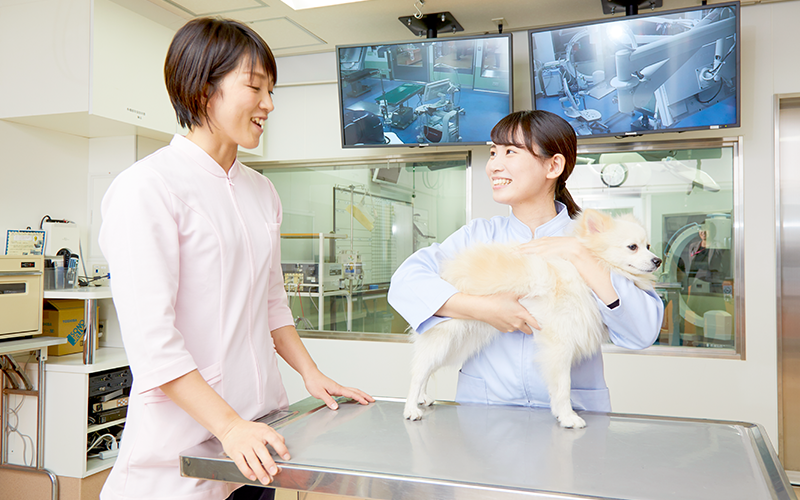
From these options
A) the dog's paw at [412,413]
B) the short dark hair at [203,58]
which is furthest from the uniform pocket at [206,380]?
the short dark hair at [203,58]

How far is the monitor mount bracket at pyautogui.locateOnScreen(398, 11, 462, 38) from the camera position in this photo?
3632mm

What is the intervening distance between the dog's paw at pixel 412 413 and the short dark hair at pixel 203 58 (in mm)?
800

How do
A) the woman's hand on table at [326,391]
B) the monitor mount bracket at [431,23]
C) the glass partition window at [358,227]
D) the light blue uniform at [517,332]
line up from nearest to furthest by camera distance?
the light blue uniform at [517,332] → the woman's hand on table at [326,391] → the monitor mount bracket at [431,23] → the glass partition window at [358,227]

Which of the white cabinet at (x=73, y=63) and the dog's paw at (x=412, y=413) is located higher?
the white cabinet at (x=73, y=63)

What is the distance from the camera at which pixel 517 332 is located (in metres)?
1.42

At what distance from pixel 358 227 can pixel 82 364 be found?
2.13 metres

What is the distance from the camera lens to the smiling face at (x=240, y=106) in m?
1.12

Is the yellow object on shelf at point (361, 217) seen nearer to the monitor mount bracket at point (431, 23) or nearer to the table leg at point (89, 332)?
the monitor mount bracket at point (431, 23)

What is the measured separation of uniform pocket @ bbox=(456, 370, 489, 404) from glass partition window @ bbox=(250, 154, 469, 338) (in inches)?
104

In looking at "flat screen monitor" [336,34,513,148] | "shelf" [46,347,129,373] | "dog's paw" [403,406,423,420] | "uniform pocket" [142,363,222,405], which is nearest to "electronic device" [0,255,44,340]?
"shelf" [46,347,129,373]

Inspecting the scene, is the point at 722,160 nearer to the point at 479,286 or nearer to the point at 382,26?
the point at 382,26

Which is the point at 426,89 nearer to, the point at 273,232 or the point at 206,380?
the point at 273,232

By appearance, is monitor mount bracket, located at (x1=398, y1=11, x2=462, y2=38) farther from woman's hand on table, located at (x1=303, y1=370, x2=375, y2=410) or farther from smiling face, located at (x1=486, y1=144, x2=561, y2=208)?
woman's hand on table, located at (x1=303, y1=370, x2=375, y2=410)

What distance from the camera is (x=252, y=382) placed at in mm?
1212
